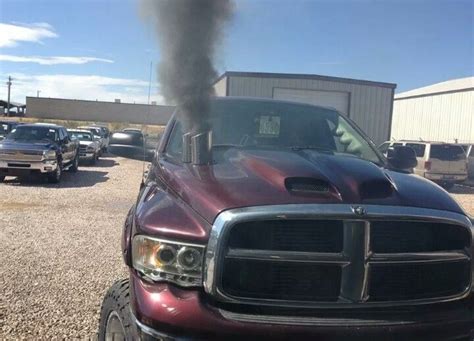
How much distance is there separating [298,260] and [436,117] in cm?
3029

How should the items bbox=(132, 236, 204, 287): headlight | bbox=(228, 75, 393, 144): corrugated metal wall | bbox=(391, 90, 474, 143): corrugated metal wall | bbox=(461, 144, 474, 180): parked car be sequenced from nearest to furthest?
1. bbox=(132, 236, 204, 287): headlight
2. bbox=(461, 144, 474, 180): parked car
3. bbox=(228, 75, 393, 144): corrugated metal wall
4. bbox=(391, 90, 474, 143): corrugated metal wall

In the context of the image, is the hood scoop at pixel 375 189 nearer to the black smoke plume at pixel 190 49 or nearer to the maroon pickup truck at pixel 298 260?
the maroon pickup truck at pixel 298 260

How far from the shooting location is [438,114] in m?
29.6

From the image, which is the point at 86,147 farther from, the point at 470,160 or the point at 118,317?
the point at 118,317

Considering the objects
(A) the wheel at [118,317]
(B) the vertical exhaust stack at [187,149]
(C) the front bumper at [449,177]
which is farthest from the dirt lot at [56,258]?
(C) the front bumper at [449,177]

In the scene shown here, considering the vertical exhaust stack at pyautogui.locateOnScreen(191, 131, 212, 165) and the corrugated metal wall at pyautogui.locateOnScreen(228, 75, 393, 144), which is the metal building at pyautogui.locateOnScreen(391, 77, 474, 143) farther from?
the vertical exhaust stack at pyautogui.locateOnScreen(191, 131, 212, 165)

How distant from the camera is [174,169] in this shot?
2.93 metres

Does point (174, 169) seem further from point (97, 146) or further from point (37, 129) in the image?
point (97, 146)

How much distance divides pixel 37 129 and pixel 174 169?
1315 cm

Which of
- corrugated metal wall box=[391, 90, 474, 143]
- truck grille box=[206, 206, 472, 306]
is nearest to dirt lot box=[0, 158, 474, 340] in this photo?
truck grille box=[206, 206, 472, 306]

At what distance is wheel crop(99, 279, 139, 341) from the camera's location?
7.66ft

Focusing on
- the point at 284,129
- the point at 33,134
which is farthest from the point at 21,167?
the point at 284,129

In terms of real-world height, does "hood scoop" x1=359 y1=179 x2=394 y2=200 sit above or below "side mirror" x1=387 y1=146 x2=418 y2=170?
below

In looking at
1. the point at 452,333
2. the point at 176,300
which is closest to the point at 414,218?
the point at 452,333
